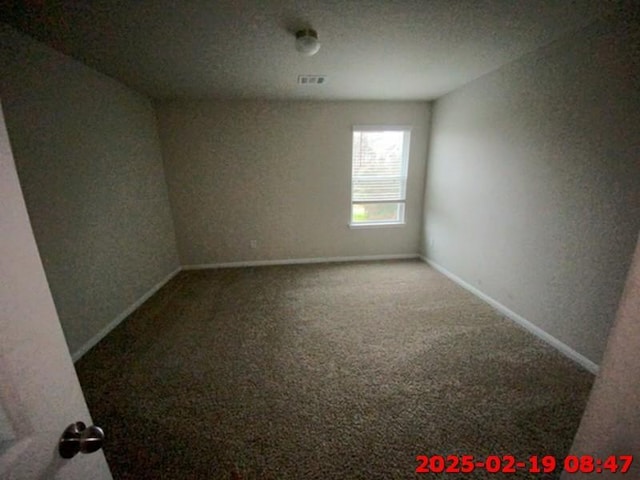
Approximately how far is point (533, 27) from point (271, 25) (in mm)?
1774

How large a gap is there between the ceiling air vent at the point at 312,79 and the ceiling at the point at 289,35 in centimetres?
7

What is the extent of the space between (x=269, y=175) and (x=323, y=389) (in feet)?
A: 9.20

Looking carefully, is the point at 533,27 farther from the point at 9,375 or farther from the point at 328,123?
the point at 9,375

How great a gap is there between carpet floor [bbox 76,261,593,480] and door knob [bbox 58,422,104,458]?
3.23ft

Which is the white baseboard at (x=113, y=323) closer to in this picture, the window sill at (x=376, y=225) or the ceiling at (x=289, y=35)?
the ceiling at (x=289, y=35)

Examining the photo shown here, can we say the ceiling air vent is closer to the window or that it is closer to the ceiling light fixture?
the ceiling light fixture

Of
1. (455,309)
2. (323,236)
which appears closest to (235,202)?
(323,236)

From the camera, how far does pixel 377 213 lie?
13.0ft

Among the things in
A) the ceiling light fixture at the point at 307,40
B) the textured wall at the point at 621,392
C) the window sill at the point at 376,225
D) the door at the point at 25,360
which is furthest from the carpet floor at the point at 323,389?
the ceiling light fixture at the point at 307,40

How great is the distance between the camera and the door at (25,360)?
40 centimetres

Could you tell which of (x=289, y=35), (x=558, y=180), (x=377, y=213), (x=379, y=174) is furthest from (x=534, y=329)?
(x=289, y=35)

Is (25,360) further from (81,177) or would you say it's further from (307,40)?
(81,177)

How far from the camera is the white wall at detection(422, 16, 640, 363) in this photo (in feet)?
5.12
